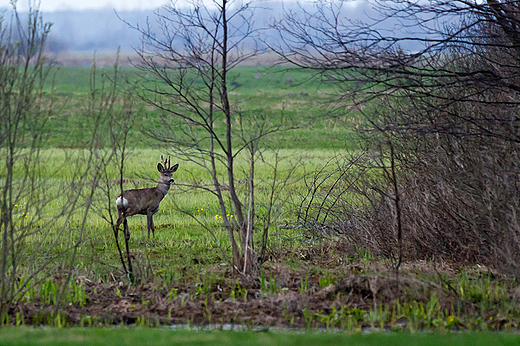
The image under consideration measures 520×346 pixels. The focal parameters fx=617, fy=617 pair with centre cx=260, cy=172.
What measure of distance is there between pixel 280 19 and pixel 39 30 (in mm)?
3312

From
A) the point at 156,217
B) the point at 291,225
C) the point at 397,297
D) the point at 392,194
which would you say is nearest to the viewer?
the point at 397,297

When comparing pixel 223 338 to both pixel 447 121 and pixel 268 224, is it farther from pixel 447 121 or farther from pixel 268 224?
pixel 447 121

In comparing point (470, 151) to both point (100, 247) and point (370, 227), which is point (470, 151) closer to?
point (370, 227)

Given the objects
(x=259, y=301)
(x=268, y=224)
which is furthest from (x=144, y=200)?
(x=259, y=301)

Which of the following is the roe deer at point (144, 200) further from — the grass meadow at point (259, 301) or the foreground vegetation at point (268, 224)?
the grass meadow at point (259, 301)

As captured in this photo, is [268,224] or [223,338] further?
[268,224]

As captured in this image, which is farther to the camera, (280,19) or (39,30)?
(280,19)

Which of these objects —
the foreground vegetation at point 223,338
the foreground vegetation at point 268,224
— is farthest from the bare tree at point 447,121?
the foreground vegetation at point 223,338

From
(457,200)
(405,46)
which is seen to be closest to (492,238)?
(457,200)

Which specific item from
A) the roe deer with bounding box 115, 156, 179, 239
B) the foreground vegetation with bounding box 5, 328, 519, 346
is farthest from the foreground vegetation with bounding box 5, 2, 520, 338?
the foreground vegetation with bounding box 5, 328, 519, 346

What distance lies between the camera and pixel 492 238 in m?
8.65

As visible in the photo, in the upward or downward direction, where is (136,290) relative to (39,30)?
downward

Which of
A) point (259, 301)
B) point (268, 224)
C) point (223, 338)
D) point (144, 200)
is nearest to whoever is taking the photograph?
point (223, 338)

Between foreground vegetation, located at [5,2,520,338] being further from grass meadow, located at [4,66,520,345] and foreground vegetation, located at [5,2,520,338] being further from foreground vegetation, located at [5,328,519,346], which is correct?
foreground vegetation, located at [5,328,519,346]
